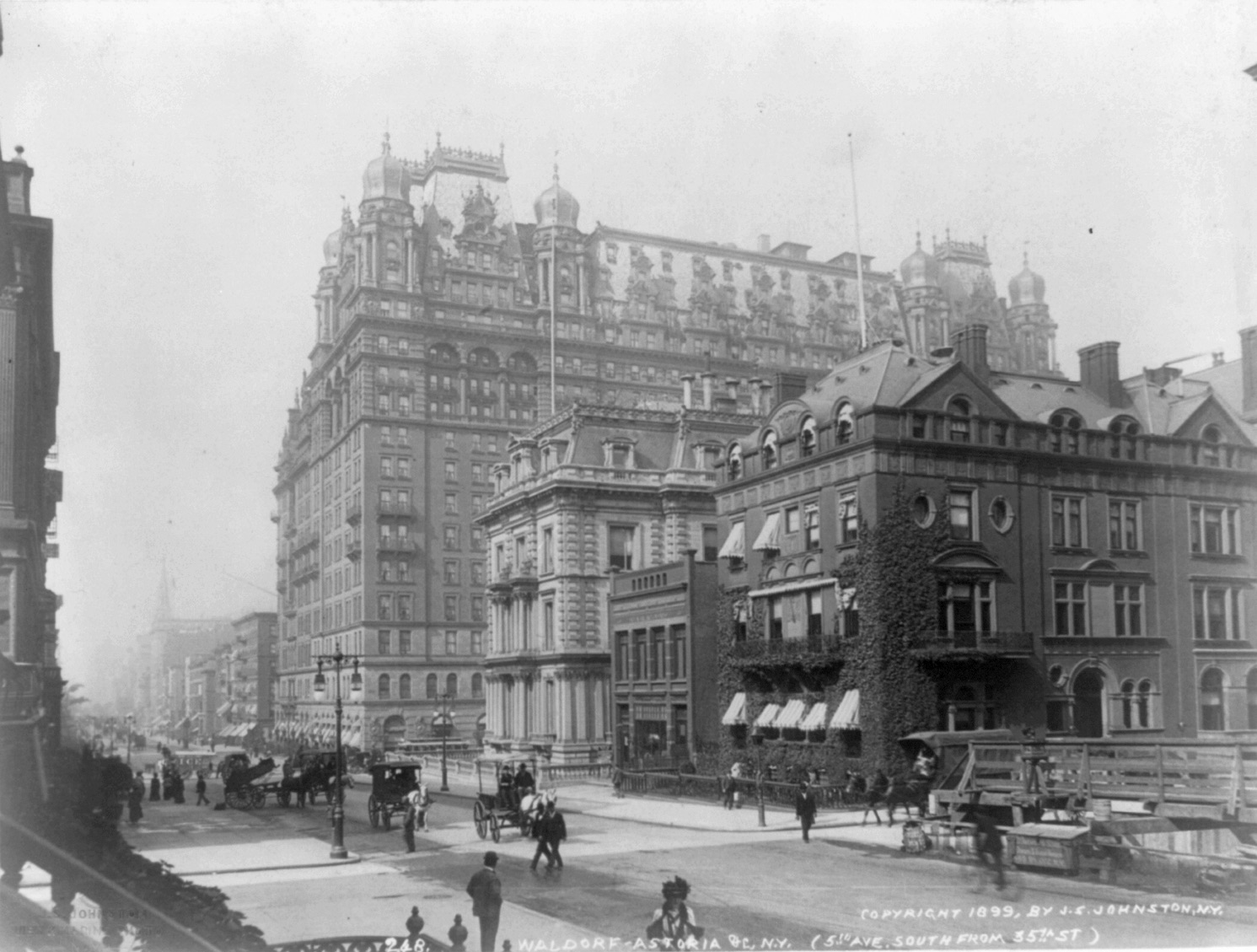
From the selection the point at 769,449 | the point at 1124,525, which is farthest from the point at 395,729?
the point at 1124,525

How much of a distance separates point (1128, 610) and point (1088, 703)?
152 inches

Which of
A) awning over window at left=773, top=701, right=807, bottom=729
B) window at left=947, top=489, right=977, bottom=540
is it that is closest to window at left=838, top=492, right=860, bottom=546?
window at left=947, top=489, right=977, bottom=540

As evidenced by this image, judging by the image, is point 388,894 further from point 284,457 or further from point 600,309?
point 284,457

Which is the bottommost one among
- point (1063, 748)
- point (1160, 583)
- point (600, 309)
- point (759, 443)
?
point (1063, 748)

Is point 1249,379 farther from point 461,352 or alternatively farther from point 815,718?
point 461,352

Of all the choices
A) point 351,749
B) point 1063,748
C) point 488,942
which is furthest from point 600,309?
point 488,942

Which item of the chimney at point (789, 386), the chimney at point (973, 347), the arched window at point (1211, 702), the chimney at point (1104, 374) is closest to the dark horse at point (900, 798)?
the arched window at point (1211, 702)

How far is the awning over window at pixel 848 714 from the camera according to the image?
4253 cm

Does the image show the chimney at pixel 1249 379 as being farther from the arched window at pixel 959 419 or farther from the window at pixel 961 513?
the window at pixel 961 513

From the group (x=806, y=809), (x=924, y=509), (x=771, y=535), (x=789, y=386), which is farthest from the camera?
(x=789, y=386)

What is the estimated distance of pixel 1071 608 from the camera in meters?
45.5

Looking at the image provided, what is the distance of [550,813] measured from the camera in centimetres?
2677

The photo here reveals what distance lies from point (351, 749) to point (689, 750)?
104ft

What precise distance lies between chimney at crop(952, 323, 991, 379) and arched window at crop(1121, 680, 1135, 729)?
1251 centimetres
